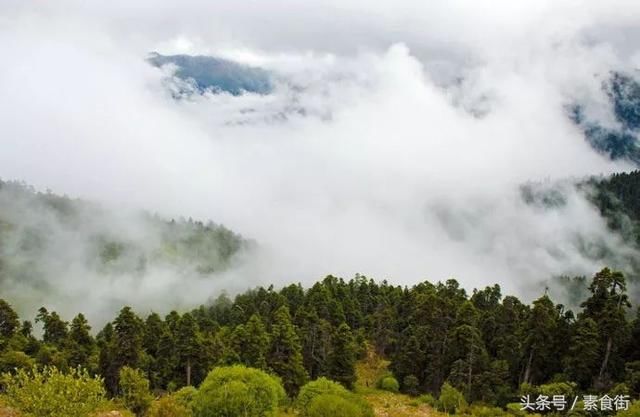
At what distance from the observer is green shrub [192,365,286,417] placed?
225 feet

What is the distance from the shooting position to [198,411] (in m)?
69.8

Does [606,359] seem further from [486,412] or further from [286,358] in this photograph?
[286,358]

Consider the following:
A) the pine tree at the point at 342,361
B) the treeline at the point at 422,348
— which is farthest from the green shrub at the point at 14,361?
the pine tree at the point at 342,361

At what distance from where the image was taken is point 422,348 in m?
116

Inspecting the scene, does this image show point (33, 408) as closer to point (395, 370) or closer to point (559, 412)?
point (559, 412)

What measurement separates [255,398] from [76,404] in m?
22.0

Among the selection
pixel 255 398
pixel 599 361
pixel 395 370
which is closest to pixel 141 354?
pixel 255 398

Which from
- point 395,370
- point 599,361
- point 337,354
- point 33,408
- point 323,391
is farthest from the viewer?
point 395,370

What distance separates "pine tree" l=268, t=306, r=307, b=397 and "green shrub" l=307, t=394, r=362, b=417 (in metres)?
32.4

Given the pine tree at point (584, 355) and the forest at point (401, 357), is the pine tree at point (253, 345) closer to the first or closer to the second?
the forest at point (401, 357)

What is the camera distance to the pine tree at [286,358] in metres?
103

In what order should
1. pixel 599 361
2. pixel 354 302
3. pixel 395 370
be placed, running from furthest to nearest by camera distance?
pixel 354 302 → pixel 395 370 → pixel 599 361

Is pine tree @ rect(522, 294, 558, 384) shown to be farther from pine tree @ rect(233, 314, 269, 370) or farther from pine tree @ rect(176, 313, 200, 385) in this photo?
pine tree @ rect(176, 313, 200, 385)

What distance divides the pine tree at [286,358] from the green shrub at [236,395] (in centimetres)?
2913
